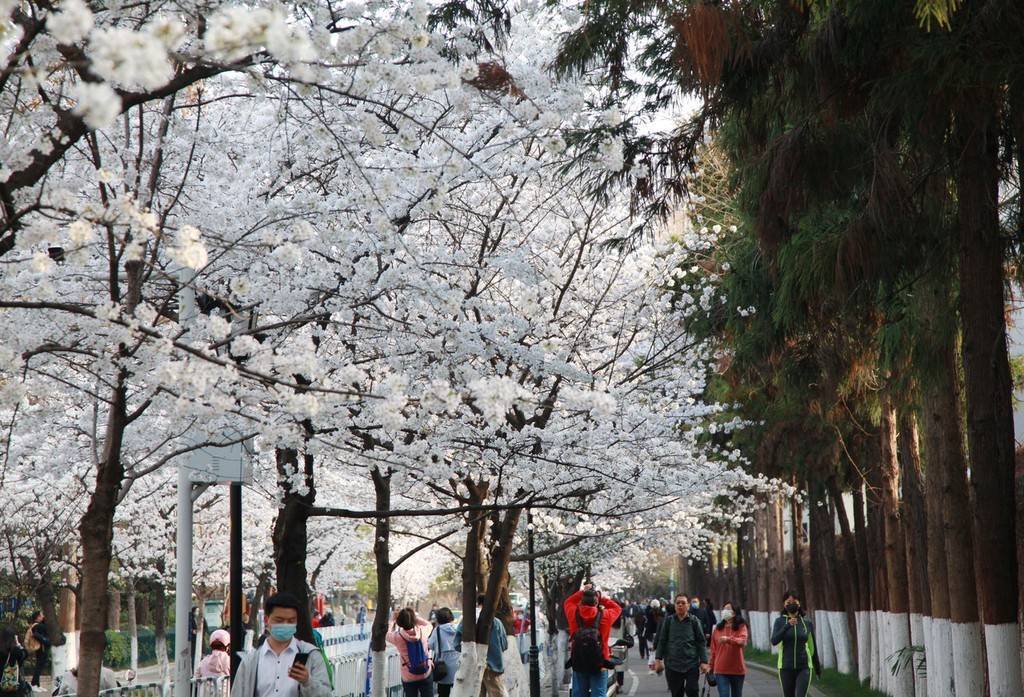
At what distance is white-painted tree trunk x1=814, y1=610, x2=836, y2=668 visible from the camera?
33188 mm

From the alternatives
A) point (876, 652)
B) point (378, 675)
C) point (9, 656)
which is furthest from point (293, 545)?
point (876, 652)

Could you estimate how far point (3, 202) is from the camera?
23.2 feet

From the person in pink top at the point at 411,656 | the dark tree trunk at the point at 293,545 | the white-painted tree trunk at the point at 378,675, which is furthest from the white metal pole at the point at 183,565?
the person in pink top at the point at 411,656

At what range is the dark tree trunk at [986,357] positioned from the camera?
36.6 feet

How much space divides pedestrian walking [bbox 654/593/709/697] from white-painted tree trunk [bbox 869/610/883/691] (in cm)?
611

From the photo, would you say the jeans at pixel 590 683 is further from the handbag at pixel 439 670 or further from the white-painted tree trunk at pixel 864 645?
the white-painted tree trunk at pixel 864 645

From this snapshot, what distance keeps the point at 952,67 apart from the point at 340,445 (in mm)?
6036

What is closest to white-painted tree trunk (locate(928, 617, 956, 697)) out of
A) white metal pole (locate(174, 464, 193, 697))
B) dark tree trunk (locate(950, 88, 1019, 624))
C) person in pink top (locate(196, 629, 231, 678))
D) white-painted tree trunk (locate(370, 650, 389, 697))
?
dark tree trunk (locate(950, 88, 1019, 624))

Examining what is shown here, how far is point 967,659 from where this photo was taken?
42.5 ft

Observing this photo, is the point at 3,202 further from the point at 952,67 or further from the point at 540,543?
the point at 540,543

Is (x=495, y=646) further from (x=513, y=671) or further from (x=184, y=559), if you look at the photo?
(x=184, y=559)

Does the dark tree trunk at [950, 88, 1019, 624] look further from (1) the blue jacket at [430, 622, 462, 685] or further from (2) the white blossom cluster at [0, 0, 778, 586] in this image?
(1) the blue jacket at [430, 622, 462, 685]

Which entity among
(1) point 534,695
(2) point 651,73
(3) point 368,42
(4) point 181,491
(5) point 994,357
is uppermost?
(2) point 651,73

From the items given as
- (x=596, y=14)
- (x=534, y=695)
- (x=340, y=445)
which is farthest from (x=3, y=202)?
(x=534, y=695)
